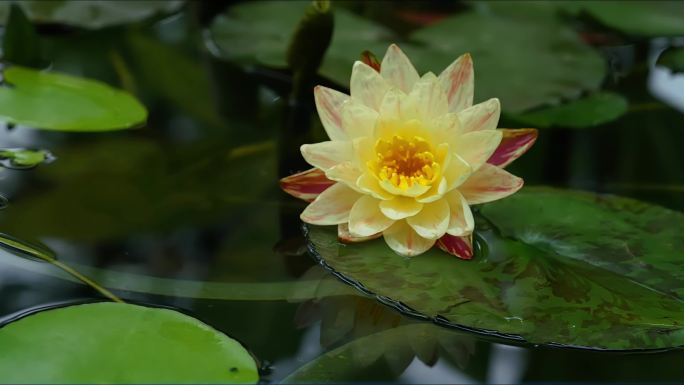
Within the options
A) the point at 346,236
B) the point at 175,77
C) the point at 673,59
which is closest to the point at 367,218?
the point at 346,236

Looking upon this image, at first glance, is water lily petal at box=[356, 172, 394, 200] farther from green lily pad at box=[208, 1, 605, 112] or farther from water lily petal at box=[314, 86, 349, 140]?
green lily pad at box=[208, 1, 605, 112]

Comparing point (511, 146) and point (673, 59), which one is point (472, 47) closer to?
point (673, 59)

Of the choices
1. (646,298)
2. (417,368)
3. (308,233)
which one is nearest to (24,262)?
(308,233)

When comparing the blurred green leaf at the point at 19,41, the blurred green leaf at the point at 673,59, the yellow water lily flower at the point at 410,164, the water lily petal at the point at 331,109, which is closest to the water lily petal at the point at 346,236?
the yellow water lily flower at the point at 410,164

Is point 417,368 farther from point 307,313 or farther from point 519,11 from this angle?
point 519,11

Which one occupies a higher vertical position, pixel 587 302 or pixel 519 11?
pixel 519 11
